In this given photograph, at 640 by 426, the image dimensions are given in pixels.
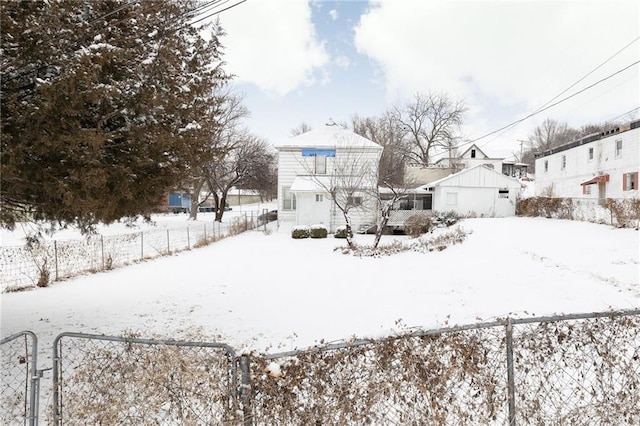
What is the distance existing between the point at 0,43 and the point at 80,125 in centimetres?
99

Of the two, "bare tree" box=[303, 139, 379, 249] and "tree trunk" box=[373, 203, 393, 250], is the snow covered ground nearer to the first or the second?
"tree trunk" box=[373, 203, 393, 250]

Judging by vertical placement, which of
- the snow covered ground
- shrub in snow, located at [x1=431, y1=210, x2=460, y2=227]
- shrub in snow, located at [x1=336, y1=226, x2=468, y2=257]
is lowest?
the snow covered ground

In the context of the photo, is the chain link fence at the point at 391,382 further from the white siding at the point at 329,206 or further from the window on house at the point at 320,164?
the window on house at the point at 320,164

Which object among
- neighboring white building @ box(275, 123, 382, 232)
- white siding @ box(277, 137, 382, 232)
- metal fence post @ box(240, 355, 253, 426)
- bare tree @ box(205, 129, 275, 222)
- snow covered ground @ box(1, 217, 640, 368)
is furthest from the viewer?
bare tree @ box(205, 129, 275, 222)

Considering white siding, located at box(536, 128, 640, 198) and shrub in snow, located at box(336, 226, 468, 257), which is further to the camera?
white siding, located at box(536, 128, 640, 198)

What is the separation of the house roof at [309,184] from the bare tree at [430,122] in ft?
75.4

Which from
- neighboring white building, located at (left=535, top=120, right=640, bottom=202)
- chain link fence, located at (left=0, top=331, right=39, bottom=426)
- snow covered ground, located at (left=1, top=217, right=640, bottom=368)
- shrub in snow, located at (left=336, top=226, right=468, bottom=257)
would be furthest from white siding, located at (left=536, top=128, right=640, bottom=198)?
chain link fence, located at (left=0, top=331, right=39, bottom=426)

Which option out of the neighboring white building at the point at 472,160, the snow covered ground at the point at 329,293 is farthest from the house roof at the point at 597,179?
the neighboring white building at the point at 472,160

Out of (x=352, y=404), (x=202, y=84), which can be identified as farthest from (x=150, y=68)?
(x=352, y=404)

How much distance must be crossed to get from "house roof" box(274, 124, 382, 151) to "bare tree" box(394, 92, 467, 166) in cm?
1962

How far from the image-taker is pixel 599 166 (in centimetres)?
2133

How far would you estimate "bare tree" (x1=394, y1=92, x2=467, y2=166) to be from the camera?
41.8m

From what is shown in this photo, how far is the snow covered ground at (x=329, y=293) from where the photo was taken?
18.8 feet

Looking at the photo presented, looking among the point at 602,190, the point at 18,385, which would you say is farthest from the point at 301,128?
the point at 18,385
